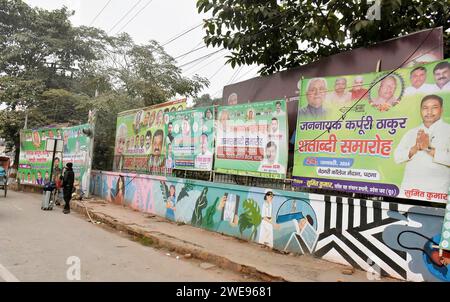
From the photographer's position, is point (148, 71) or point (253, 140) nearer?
point (253, 140)

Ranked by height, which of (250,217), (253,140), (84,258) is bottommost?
(84,258)

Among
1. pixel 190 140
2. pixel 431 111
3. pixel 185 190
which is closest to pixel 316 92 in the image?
pixel 431 111

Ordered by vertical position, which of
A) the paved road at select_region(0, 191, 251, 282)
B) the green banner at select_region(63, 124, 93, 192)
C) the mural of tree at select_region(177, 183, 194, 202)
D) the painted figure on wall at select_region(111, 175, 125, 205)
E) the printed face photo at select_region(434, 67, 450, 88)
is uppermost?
the printed face photo at select_region(434, 67, 450, 88)

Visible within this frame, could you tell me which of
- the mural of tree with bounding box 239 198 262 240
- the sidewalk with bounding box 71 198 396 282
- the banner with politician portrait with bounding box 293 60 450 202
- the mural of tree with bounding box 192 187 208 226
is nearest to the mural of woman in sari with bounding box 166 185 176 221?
the sidewalk with bounding box 71 198 396 282

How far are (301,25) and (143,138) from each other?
23.0ft

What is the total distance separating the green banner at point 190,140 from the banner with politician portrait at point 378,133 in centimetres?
307

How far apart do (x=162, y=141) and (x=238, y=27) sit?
16.3ft

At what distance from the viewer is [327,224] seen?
6.38m

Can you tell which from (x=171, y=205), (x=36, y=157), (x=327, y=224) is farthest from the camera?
(x=36, y=157)

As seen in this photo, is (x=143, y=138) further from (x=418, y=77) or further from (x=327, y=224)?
(x=418, y=77)

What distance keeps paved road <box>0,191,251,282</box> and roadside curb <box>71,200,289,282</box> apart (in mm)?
168

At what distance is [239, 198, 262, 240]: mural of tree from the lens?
25.5ft

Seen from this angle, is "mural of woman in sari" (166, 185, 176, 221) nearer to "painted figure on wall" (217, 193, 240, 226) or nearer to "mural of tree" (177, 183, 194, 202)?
"mural of tree" (177, 183, 194, 202)
